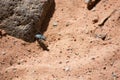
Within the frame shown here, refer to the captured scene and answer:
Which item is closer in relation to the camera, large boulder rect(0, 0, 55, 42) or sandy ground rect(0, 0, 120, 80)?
sandy ground rect(0, 0, 120, 80)

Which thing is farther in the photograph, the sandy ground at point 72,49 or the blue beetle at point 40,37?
the blue beetle at point 40,37

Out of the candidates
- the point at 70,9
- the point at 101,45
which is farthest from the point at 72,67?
the point at 70,9

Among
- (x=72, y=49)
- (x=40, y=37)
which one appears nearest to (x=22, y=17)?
(x=40, y=37)

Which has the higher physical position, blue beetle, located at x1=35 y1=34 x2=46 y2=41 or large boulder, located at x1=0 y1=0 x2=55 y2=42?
large boulder, located at x1=0 y1=0 x2=55 y2=42

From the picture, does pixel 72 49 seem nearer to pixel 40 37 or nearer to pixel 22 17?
pixel 40 37

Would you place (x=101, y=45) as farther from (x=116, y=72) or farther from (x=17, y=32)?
(x=17, y=32)

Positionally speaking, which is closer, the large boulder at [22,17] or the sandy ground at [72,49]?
the sandy ground at [72,49]

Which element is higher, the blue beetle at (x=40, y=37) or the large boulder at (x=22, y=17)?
the large boulder at (x=22, y=17)
